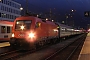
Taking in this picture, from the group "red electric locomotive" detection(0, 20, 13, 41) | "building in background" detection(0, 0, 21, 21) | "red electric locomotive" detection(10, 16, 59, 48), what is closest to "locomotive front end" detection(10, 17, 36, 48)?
"red electric locomotive" detection(10, 16, 59, 48)

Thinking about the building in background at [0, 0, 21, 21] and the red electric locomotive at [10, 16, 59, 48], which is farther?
the building in background at [0, 0, 21, 21]

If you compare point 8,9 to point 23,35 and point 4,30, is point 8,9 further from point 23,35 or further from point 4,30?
point 23,35

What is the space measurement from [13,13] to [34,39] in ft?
299

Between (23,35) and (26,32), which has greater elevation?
(26,32)

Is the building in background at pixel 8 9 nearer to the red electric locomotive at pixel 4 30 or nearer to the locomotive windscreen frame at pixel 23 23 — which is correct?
the red electric locomotive at pixel 4 30

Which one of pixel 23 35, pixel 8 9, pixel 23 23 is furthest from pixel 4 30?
A: pixel 8 9

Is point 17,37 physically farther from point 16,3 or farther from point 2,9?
point 16,3

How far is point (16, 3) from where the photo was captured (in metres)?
114

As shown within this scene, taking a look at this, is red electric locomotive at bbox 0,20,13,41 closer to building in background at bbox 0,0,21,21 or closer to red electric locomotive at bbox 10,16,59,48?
red electric locomotive at bbox 10,16,59,48

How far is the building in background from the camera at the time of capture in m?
94.5

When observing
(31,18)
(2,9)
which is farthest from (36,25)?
(2,9)

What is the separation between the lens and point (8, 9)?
10269cm

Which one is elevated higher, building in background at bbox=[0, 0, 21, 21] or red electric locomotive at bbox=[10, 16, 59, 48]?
building in background at bbox=[0, 0, 21, 21]

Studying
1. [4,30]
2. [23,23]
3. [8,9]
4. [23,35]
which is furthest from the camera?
[8,9]
